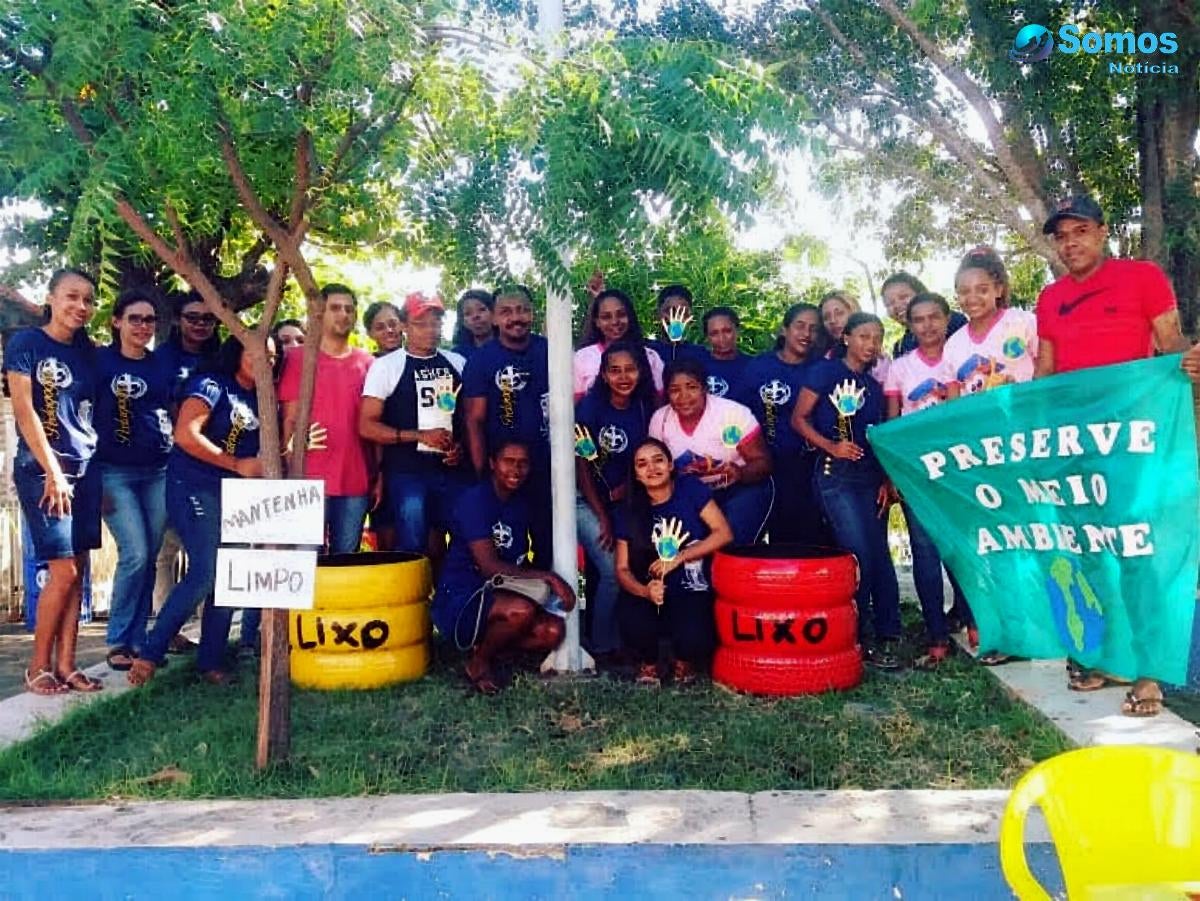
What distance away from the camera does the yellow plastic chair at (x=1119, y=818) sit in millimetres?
2357

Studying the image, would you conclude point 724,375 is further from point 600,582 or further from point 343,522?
point 343,522

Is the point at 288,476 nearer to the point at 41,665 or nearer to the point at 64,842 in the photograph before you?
the point at 64,842

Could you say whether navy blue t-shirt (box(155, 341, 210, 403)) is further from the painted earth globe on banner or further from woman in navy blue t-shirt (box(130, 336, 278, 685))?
the painted earth globe on banner

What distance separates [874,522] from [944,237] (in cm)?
876

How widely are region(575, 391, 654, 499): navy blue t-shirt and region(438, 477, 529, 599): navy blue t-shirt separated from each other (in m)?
0.54

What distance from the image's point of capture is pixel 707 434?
588 centimetres

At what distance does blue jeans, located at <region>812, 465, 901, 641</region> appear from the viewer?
19.6 feet

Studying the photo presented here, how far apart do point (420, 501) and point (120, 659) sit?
1.94m

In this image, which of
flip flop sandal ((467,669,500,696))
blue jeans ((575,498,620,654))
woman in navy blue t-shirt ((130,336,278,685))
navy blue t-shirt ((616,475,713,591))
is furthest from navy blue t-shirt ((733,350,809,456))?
woman in navy blue t-shirt ((130,336,278,685))

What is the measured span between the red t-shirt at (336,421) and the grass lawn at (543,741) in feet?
4.21

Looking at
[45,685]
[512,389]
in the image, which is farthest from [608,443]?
[45,685]

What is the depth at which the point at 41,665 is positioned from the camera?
562 centimetres

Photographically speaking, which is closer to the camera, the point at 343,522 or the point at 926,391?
the point at 926,391
